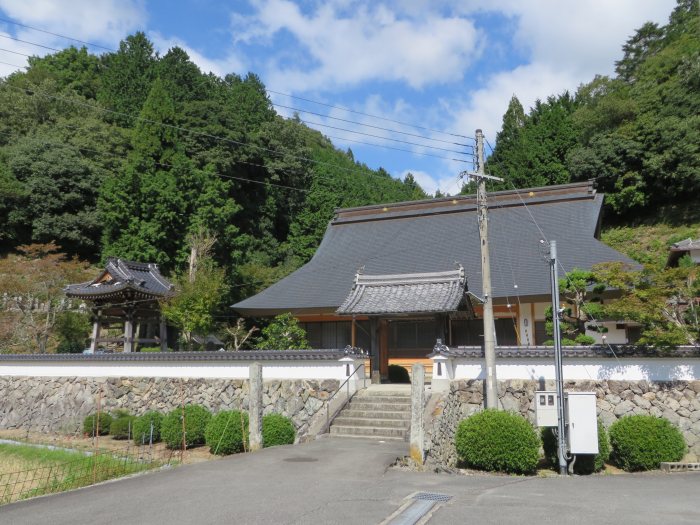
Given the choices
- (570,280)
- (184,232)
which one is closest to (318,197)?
(184,232)

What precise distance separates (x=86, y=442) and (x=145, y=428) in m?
2.26

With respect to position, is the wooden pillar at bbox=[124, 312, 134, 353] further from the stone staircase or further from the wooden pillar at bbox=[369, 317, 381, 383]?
the stone staircase

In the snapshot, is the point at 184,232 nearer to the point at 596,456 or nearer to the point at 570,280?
the point at 570,280

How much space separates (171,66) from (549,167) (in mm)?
28137

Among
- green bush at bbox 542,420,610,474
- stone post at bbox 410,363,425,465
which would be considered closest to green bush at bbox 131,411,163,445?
stone post at bbox 410,363,425,465

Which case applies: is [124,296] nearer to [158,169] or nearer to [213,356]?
[213,356]

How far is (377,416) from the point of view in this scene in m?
12.5

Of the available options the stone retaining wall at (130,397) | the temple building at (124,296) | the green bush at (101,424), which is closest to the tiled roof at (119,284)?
the temple building at (124,296)

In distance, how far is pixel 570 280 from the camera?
47.0ft

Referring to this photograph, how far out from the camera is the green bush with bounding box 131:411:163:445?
13.7 m

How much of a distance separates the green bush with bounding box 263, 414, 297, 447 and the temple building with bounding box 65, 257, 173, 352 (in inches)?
340

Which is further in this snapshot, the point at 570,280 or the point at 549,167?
the point at 549,167

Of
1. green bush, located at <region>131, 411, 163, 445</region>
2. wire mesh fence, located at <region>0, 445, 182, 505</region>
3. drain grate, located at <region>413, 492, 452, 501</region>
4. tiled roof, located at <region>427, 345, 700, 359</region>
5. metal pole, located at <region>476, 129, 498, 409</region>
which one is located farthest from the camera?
green bush, located at <region>131, 411, 163, 445</region>

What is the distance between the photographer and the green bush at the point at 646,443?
984 cm
